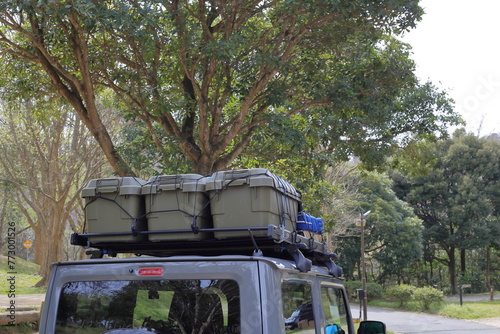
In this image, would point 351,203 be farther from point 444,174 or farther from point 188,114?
point 188,114

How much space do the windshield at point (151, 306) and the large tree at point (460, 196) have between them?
38045mm

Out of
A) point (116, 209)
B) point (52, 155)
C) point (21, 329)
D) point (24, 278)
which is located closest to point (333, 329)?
point (116, 209)

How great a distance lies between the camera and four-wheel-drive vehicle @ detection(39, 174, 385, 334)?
3025mm

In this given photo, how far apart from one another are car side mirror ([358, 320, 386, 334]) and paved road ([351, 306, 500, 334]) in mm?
17044

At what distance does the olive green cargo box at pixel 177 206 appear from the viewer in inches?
145

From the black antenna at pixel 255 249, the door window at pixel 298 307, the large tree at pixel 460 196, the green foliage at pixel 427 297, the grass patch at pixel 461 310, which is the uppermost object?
the large tree at pixel 460 196

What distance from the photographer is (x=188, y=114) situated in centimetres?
1312

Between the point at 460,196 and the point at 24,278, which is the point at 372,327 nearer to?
the point at 24,278

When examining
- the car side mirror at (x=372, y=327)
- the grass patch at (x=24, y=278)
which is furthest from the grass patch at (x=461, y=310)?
the car side mirror at (x=372, y=327)

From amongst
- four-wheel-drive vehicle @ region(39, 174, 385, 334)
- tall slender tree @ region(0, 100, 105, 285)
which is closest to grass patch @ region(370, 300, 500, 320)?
tall slender tree @ region(0, 100, 105, 285)

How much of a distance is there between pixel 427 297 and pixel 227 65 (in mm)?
22394

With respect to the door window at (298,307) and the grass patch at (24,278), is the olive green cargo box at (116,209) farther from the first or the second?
the grass patch at (24,278)

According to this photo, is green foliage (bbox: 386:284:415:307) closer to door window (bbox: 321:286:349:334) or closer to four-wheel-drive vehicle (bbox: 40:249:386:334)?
door window (bbox: 321:286:349:334)

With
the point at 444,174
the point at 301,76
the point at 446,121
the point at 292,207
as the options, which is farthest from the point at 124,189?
the point at 444,174
